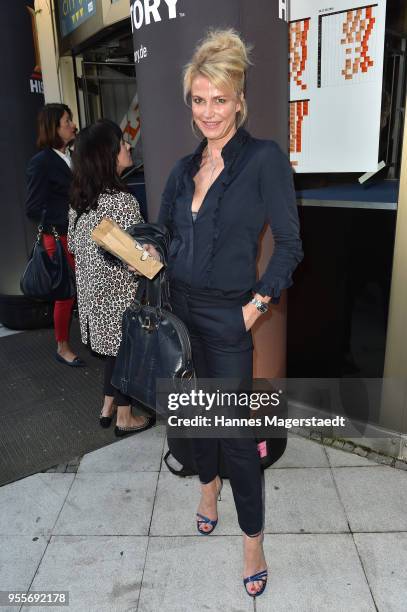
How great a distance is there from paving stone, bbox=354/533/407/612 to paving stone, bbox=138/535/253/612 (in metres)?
0.54

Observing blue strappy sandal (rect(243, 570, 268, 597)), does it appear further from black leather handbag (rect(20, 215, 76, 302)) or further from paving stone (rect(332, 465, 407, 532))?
black leather handbag (rect(20, 215, 76, 302))

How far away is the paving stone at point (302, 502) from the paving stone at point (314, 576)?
7cm

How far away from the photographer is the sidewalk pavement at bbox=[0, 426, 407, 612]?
205 cm

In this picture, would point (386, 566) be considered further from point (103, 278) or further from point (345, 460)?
point (103, 278)

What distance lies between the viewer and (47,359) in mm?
4500

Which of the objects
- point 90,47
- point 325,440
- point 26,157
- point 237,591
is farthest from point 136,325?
point 90,47

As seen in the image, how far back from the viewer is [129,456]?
118 inches

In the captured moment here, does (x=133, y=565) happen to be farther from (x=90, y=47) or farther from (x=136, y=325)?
(x=90, y=47)

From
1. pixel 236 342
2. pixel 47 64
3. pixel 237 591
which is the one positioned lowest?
pixel 237 591

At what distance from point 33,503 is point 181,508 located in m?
0.81

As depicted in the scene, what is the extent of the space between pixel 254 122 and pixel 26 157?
11.0 ft

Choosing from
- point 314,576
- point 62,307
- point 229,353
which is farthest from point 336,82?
point 62,307

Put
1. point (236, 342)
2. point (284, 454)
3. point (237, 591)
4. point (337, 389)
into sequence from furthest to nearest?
1. point (337, 389)
2. point (284, 454)
3. point (237, 591)
4. point (236, 342)

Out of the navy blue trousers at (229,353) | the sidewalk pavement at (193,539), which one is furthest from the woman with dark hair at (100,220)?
the sidewalk pavement at (193,539)
